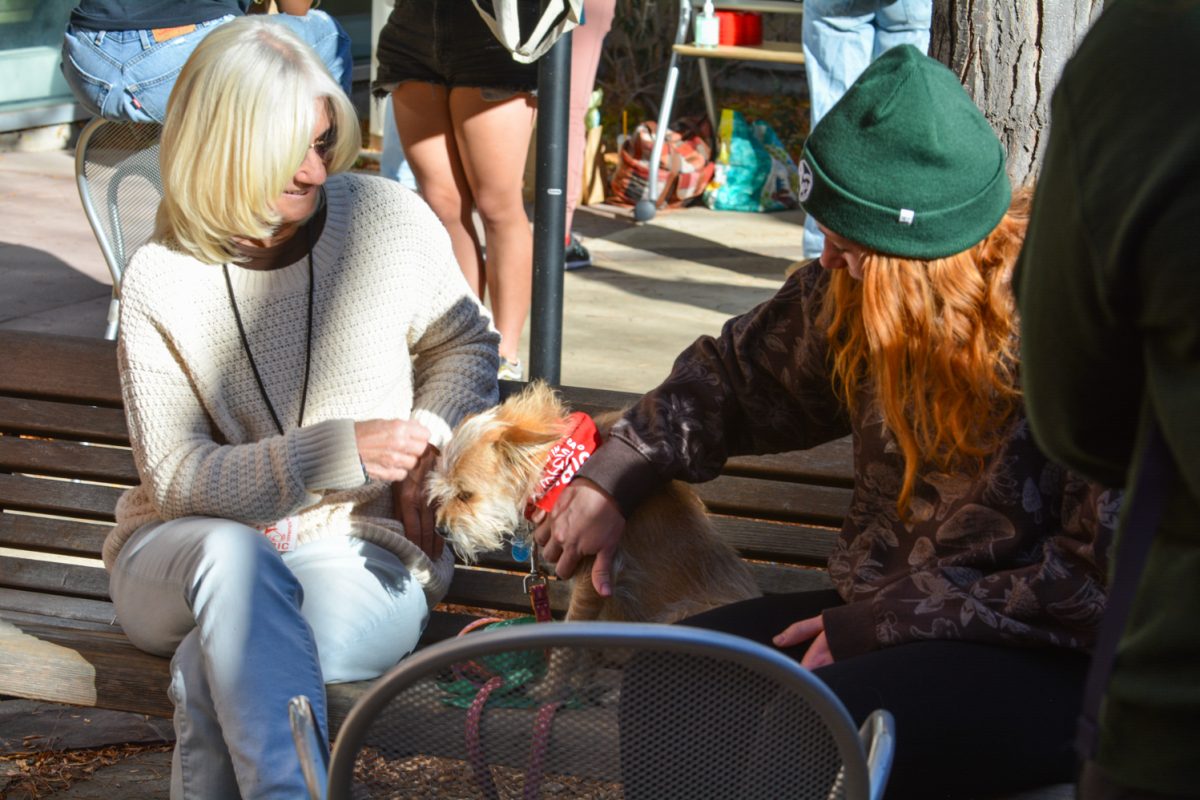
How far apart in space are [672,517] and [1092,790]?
1684mm

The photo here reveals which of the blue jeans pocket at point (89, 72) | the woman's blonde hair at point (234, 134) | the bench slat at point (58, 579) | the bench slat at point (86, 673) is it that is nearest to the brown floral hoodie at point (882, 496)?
the woman's blonde hair at point (234, 134)

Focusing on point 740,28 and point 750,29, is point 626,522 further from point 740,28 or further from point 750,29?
point 750,29

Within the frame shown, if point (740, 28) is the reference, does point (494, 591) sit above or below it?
below

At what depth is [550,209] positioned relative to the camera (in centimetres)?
369

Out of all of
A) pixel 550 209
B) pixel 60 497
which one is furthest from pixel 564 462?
pixel 60 497

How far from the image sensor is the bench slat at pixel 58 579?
137 inches

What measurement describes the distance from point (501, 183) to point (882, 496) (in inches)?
93.1

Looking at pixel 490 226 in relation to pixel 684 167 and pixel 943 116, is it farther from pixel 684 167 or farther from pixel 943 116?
pixel 684 167

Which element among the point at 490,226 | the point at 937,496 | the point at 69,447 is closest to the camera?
the point at 937,496

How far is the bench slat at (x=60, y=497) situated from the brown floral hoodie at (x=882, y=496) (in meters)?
1.51

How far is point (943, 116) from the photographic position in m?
2.21

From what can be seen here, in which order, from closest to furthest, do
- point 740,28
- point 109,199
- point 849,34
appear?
point 109,199
point 849,34
point 740,28

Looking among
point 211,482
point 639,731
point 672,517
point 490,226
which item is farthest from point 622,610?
point 490,226

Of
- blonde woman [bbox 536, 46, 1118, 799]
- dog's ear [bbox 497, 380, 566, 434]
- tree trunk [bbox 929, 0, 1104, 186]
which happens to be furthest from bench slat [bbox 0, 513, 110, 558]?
tree trunk [bbox 929, 0, 1104, 186]
